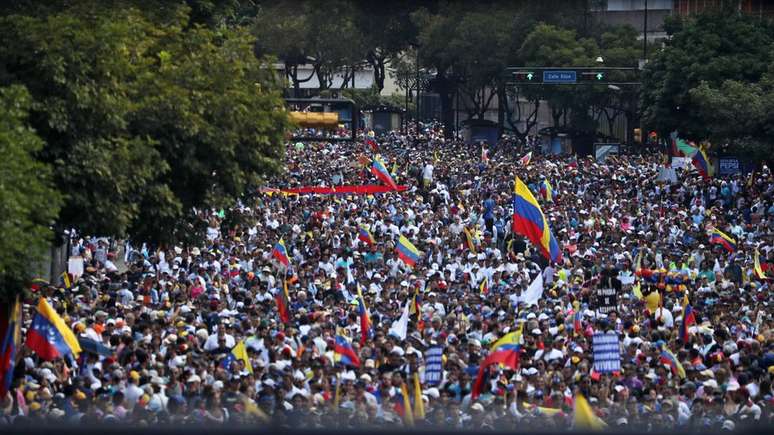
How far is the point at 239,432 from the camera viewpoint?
173 inches

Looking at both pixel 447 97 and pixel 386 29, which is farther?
pixel 386 29

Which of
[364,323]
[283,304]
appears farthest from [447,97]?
[364,323]

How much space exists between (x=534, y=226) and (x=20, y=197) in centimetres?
1060

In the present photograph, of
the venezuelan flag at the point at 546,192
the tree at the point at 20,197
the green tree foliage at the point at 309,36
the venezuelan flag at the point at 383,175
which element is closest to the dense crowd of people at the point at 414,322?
the tree at the point at 20,197

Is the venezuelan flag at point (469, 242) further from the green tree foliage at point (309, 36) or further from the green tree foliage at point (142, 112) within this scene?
the green tree foliage at point (309, 36)

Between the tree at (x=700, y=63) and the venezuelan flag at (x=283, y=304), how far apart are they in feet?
87.2

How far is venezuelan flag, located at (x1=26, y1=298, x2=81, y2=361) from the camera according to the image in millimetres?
13359

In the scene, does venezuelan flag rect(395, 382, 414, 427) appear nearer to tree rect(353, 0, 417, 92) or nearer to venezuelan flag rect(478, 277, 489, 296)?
venezuelan flag rect(478, 277, 489, 296)

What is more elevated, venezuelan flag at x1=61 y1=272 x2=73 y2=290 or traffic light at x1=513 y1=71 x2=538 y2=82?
traffic light at x1=513 y1=71 x2=538 y2=82

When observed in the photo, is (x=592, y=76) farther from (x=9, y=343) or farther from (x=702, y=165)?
(x=9, y=343)

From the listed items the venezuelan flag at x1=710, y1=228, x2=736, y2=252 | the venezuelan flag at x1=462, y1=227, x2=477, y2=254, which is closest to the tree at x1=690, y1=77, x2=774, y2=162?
the venezuelan flag at x1=710, y1=228, x2=736, y2=252

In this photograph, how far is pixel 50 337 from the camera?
43.9 ft

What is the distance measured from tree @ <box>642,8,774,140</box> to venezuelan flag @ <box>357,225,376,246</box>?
62.1ft

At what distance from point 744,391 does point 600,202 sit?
70.9 feet
